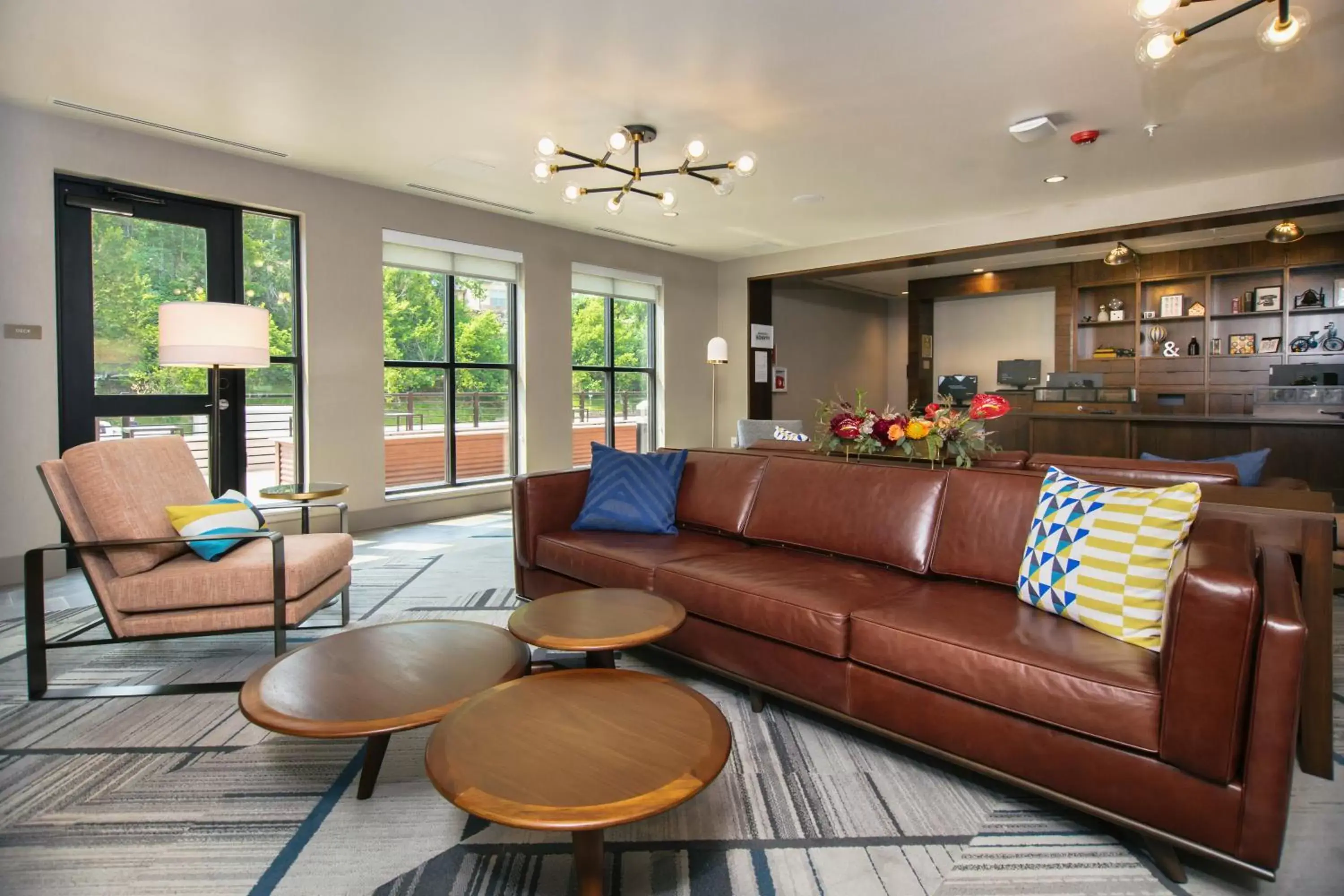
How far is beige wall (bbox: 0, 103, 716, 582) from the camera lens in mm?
3865

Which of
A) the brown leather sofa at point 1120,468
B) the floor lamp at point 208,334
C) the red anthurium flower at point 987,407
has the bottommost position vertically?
the brown leather sofa at point 1120,468

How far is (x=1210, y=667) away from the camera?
1.43 meters

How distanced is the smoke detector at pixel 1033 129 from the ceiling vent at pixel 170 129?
4.60m

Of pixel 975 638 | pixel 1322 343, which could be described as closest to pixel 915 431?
pixel 975 638

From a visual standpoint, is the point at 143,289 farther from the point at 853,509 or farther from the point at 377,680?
the point at 853,509

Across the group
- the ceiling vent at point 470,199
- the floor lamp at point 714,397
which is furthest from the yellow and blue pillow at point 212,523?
the floor lamp at point 714,397

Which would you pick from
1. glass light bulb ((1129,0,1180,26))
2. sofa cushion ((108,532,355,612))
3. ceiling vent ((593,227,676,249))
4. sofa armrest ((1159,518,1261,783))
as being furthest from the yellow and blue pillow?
ceiling vent ((593,227,676,249))

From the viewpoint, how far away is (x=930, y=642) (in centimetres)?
185

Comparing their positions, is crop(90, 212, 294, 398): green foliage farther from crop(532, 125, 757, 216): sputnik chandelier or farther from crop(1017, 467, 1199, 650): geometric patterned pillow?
crop(1017, 467, 1199, 650): geometric patterned pillow

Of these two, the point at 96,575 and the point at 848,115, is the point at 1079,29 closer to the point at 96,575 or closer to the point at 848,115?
the point at 848,115

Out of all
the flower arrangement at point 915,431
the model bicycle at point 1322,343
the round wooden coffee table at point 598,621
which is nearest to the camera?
the round wooden coffee table at point 598,621

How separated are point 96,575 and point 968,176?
217 inches

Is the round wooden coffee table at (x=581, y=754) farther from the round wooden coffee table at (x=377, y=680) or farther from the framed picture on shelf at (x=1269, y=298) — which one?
the framed picture on shelf at (x=1269, y=298)

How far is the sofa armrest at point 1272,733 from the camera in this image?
134 cm
